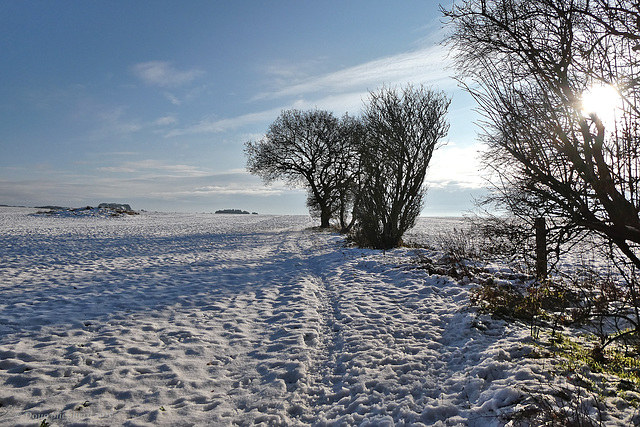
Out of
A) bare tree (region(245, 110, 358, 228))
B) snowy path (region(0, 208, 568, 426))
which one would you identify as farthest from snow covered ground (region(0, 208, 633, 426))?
bare tree (region(245, 110, 358, 228))

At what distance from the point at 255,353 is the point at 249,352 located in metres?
0.12

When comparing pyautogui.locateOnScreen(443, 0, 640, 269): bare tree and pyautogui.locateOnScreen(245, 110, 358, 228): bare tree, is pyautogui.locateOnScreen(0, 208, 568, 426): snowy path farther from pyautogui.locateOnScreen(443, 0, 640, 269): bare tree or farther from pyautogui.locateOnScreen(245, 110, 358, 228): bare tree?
pyautogui.locateOnScreen(245, 110, 358, 228): bare tree

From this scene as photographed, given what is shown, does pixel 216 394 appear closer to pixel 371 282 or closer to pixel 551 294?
pixel 371 282

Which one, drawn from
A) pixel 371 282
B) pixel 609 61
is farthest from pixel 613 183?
pixel 371 282

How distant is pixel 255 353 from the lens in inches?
217

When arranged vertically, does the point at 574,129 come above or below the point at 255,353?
above

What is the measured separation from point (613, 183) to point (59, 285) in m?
11.8

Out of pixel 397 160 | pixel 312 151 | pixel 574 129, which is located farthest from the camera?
pixel 312 151

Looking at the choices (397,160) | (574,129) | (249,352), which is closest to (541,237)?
(574,129)

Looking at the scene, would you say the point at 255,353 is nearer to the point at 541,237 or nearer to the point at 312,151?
the point at 541,237

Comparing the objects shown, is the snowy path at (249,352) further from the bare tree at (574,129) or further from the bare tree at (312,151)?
the bare tree at (312,151)

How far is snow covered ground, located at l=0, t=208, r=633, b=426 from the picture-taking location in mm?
3861

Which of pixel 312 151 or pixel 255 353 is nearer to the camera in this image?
pixel 255 353

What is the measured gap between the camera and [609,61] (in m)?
4.42
